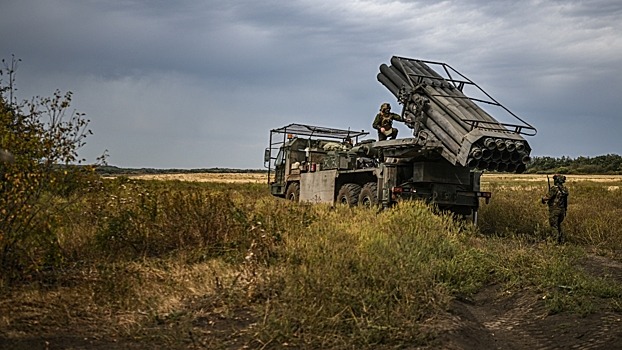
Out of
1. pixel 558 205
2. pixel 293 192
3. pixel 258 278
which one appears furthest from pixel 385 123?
pixel 258 278

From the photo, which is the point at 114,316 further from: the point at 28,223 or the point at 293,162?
the point at 293,162

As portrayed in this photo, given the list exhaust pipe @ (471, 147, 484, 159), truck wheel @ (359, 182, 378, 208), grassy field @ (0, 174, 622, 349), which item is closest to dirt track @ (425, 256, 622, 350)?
grassy field @ (0, 174, 622, 349)

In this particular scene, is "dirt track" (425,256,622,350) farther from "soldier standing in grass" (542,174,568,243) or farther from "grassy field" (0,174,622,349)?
"soldier standing in grass" (542,174,568,243)

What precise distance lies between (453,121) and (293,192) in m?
8.51

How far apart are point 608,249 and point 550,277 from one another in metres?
4.13

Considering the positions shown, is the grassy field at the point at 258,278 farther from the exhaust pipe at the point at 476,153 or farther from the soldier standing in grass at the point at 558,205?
the exhaust pipe at the point at 476,153

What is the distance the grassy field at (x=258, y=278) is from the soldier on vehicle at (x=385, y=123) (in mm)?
4317

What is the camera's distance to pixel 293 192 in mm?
20141

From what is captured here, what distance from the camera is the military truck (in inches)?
472

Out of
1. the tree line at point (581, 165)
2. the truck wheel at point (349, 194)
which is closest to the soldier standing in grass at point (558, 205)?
the truck wheel at point (349, 194)

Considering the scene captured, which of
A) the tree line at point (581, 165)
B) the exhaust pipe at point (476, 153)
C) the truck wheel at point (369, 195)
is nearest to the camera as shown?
the exhaust pipe at point (476, 153)

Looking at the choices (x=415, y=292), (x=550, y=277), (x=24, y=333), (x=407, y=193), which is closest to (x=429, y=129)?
(x=407, y=193)

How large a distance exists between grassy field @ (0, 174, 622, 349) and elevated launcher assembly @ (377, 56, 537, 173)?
1495 millimetres

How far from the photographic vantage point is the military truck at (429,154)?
39.4 ft
